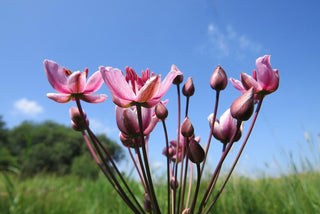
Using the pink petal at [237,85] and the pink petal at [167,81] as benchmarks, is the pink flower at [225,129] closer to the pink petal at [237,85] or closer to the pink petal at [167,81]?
the pink petal at [237,85]

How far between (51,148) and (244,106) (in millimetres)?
24542

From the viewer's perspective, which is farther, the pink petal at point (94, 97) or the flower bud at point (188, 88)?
the flower bud at point (188, 88)

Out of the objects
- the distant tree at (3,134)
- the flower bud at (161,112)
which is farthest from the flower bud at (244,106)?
the distant tree at (3,134)

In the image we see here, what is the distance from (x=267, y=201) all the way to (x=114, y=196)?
1.62 m

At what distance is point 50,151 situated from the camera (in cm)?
2200

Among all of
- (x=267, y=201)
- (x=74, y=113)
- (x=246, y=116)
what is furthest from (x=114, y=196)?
(x=246, y=116)

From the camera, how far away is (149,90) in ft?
2.12

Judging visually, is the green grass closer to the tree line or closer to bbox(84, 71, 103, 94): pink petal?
bbox(84, 71, 103, 94): pink petal

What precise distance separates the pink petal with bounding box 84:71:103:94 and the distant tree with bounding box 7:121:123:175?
19.9 meters

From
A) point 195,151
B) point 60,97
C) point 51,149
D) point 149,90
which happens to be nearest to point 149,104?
point 149,90

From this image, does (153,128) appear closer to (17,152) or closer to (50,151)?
(50,151)

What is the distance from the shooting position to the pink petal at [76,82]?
694 mm

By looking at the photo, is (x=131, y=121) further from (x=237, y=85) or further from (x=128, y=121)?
(x=237, y=85)

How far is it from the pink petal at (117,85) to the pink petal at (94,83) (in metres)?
0.10
